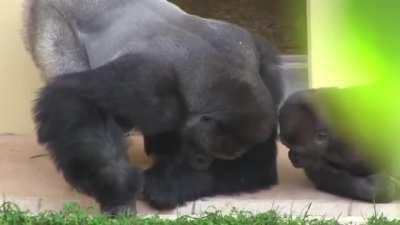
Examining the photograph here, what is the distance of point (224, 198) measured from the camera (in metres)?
3.11

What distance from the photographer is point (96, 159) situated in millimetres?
2641

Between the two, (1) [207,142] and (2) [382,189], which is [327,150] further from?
(1) [207,142]

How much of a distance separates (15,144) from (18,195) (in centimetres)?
93

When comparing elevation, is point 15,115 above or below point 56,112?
below

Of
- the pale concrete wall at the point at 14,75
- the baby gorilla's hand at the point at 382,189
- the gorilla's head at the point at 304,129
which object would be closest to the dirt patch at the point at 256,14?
the pale concrete wall at the point at 14,75

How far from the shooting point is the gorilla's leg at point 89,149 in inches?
105

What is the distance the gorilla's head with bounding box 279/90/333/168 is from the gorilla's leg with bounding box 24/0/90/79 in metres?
0.96

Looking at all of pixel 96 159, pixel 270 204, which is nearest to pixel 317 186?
pixel 270 204

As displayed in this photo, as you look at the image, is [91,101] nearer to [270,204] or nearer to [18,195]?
[18,195]

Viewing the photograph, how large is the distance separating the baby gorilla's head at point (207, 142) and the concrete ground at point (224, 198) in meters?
0.19

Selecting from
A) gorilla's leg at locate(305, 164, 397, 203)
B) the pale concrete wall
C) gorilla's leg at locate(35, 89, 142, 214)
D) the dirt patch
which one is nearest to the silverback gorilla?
gorilla's leg at locate(35, 89, 142, 214)

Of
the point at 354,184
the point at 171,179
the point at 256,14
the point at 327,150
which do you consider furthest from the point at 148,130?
the point at 256,14

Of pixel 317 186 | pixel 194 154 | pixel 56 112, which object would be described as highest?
pixel 56 112

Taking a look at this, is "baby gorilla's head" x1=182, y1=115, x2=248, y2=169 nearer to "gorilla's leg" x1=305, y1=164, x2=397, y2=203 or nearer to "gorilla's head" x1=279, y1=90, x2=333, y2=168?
"gorilla's head" x1=279, y1=90, x2=333, y2=168
